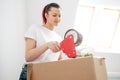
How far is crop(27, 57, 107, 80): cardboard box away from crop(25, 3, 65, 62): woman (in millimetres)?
98

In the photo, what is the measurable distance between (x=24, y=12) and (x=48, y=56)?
35.0 inches

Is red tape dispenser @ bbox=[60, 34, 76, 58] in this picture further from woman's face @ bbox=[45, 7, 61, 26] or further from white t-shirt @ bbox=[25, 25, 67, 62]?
woman's face @ bbox=[45, 7, 61, 26]

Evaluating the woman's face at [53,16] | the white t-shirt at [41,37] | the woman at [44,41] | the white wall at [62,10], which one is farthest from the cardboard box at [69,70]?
the white wall at [62,10]

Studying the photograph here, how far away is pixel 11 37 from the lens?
4.78 feet

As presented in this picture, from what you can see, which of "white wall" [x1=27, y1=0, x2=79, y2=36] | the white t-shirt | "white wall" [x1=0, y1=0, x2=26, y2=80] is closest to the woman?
the white t-shirt

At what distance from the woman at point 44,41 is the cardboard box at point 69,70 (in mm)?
98

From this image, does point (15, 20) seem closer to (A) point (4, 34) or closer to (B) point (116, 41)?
(A) point (4, 34)

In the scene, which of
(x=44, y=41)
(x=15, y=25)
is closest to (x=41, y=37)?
(x=44, y=41)

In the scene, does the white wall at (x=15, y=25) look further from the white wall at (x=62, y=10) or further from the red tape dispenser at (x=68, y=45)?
the red tape dispenser at (x=68, y=45)

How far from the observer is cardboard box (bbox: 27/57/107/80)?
820 millimetres

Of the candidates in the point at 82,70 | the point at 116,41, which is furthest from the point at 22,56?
the point at 116,41

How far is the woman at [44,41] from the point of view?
96 centimetres

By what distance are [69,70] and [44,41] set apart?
0.35 m

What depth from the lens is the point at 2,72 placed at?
1.24 meters
